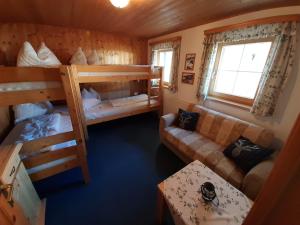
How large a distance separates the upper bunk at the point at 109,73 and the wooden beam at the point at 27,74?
3.88 ft

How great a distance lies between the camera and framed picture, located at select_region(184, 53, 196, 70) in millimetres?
2863

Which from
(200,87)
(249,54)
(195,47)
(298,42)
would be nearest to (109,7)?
(195,47)

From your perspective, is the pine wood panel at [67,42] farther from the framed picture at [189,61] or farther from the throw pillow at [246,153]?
the throw pillow at [246,153]

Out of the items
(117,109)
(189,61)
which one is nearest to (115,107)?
(117,109)

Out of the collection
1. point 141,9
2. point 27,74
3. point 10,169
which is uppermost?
point 141,9

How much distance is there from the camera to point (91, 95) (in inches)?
133

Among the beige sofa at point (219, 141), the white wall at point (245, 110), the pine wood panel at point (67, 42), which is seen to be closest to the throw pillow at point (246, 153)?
the beige sofa at point (219, 141)

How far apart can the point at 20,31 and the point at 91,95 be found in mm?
1796

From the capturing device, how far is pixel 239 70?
2266mm

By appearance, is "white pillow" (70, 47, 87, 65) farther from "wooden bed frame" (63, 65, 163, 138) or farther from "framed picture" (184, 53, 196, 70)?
"framed picture" (184, 53, 196, 70)

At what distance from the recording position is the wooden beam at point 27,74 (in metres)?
1.14

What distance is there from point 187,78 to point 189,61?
0.36 meters

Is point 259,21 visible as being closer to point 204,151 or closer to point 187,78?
point 187,78

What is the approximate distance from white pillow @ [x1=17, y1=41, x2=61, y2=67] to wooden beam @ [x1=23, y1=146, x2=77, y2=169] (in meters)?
1.95
